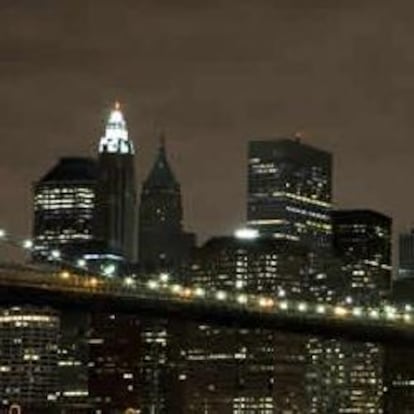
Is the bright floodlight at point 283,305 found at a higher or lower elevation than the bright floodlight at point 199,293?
lower

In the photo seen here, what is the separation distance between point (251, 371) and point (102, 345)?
12102 millimetres

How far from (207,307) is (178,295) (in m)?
1.36

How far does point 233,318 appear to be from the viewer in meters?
82.8

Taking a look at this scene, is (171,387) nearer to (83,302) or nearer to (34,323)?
(34,323)

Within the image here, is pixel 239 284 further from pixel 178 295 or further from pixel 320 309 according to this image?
pixel 178 295

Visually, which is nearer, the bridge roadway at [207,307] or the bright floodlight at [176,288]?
the bridge roadway at [207,307]

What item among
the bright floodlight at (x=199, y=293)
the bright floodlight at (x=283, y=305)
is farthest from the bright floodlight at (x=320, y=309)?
the bright floodlight at (x=199, y=293)

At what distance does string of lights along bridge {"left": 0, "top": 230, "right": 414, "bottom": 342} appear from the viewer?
3002 inches

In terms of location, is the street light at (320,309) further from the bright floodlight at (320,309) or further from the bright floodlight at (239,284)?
the bright floodlight at (239,284)

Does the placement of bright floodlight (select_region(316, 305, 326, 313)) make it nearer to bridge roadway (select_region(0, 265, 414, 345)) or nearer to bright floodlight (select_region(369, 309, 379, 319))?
bridge roadway (select_region(0, 265, 414, 345))

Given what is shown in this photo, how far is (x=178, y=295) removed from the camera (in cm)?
8219

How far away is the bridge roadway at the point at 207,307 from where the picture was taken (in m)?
76.9

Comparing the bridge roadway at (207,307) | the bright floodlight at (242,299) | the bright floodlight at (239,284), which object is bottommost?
the bridge roadway at (207,307)

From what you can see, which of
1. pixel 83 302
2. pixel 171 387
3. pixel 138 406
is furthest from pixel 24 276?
pixel 171 387
